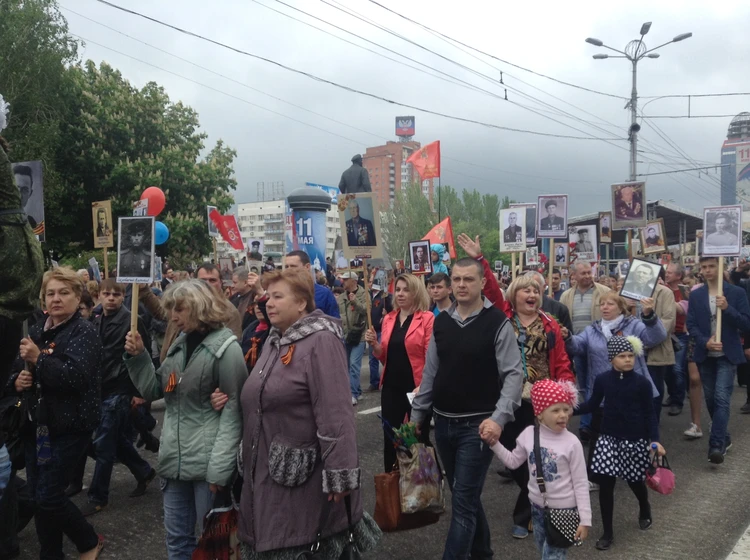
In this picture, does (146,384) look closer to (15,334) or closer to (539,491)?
(15,334)

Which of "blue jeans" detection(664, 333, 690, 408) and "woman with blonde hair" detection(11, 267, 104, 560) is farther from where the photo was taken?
"blue jeans" detection(664, 333, 690, 408)

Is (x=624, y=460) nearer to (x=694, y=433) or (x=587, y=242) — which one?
(x=694, y=433)

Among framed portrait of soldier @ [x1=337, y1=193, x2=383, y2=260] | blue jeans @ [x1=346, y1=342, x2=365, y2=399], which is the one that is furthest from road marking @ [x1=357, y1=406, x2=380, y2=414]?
framed portrait of soldier @ [x1=337, y1=193, x2=383, y2=260]

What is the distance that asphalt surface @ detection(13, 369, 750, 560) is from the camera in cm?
496

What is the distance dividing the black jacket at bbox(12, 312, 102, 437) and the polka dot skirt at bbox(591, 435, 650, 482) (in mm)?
3574

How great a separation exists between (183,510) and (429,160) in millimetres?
18153

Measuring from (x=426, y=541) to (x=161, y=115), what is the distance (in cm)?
2582

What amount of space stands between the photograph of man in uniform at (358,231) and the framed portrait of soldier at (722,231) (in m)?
3.80

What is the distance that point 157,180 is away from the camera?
26219 mm

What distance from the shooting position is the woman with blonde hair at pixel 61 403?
14.5 ft

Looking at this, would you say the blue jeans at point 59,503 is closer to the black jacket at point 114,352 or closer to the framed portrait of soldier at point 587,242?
the black jacket at point 114,352

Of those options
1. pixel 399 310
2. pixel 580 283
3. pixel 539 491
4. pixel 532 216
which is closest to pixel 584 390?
pixel 580 283

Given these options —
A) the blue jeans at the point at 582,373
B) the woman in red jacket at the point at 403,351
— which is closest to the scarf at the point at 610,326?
the blue jeans at the point at 582,373

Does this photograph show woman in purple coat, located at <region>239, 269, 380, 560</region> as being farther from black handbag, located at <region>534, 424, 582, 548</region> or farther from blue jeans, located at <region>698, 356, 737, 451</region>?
blue jeans, located at <region>698, 356, 737, 451</region>
